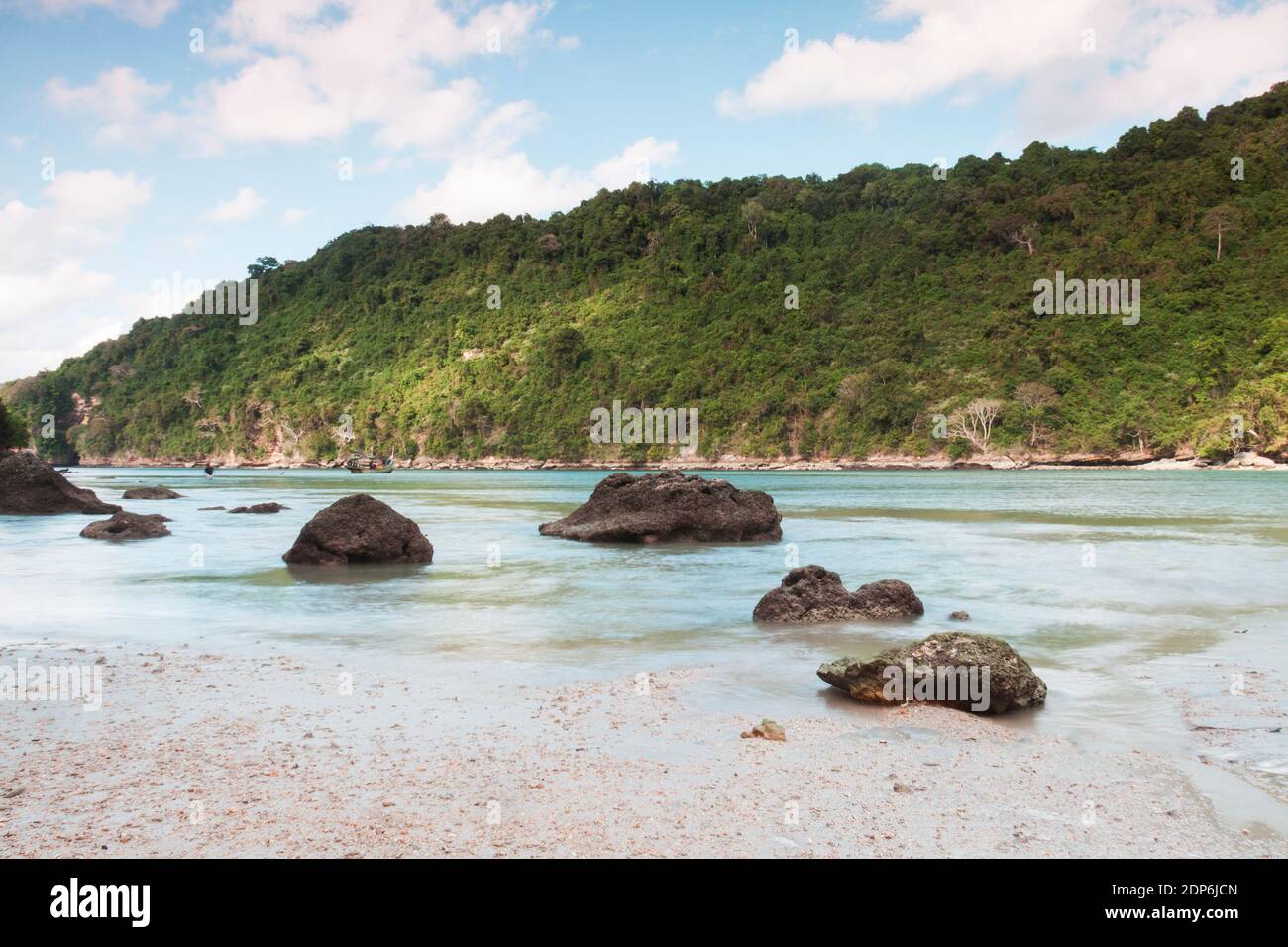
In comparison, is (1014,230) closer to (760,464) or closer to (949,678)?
(760,464)

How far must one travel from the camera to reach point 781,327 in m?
109

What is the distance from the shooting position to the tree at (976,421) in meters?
82.8

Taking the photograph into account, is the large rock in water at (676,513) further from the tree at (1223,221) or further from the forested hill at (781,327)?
the tree at (1223,221)

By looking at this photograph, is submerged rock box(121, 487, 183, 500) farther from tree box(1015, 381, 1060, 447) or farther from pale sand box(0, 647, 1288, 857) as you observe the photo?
tree box(1015, 381, 1060, 447)

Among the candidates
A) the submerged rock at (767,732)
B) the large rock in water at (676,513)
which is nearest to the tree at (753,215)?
the large rock in water at (676,513)

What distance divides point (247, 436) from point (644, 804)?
134934 millimetres

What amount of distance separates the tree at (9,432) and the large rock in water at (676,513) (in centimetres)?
3020

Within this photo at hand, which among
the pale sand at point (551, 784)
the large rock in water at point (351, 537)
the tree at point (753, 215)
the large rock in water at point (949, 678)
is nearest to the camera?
the pale sand at point (551, 784)

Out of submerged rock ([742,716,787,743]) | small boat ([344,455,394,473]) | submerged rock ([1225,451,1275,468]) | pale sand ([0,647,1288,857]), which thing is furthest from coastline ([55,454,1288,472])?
submerged rock ([742,716,787,743])

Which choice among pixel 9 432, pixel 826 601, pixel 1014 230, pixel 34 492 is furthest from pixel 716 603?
pixel 1014 230

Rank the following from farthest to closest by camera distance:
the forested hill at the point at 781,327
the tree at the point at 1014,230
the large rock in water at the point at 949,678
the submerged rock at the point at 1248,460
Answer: the tree at the point at 1014,230
the forested hill at the point at 781,327
the submerged rock at the point at 1248,460
the large rock in water at the point at 949,678

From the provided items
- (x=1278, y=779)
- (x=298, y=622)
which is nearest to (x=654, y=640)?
(x=298, y=622)

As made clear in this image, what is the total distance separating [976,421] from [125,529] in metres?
76.9

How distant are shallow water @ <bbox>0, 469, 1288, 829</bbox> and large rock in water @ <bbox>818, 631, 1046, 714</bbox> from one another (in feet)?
0.55
